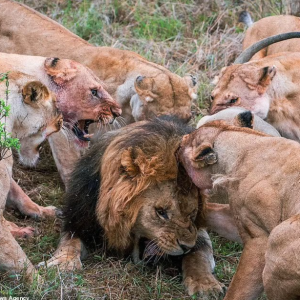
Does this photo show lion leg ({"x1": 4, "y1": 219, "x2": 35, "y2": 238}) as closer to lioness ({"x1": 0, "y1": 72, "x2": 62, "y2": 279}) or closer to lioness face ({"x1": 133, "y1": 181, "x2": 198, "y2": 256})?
lioness ({"x1": 0, "y1": 72, "x2": 62, "y2": 279})

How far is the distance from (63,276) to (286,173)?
1347 mm

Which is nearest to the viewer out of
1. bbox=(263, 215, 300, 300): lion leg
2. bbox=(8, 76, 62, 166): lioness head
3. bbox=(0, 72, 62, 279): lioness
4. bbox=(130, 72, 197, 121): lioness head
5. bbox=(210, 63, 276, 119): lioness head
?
bbox=(263, 215, 300, 300): lion leg

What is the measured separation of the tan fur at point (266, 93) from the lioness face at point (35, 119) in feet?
6.62

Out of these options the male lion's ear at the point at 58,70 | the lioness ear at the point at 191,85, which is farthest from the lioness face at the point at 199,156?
the lioness ear at the point at 191,85

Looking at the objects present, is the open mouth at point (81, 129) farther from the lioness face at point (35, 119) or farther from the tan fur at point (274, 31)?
the tan fur at point (274, 31)

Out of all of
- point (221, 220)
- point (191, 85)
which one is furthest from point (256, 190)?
point (191, 85)

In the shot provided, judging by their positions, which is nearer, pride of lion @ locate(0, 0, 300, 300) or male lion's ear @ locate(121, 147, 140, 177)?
pride of lion @ locate(0, 0, 300, 300)

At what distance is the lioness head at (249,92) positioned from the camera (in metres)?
7.14

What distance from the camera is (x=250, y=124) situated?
5602mm

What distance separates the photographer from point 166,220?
204 inches

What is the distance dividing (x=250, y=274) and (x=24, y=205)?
2.00 m

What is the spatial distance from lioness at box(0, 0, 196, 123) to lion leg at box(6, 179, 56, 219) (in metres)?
1.16

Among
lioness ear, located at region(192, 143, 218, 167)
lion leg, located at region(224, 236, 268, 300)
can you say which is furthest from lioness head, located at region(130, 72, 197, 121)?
lion leg, located at region(224, 236, 268, 300)

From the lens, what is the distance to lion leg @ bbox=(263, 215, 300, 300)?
4.37m
